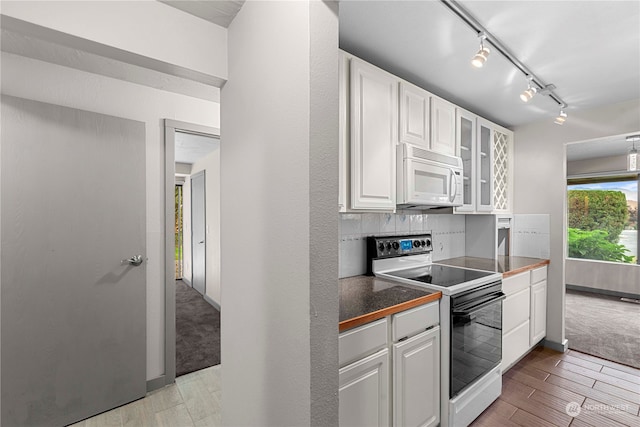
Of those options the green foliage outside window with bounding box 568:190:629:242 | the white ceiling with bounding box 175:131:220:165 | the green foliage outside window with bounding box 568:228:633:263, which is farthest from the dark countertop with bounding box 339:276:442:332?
the green foliage outside window with bounding box 568:190:629:242

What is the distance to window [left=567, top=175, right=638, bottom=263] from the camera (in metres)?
4.83

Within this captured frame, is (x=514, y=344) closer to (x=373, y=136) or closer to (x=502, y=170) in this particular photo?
(x=502, y=170)

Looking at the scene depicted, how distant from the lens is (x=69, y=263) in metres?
1.80

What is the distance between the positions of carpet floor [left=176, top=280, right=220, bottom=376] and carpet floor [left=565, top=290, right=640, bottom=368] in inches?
144

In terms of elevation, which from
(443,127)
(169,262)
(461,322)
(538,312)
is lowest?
(538,312)

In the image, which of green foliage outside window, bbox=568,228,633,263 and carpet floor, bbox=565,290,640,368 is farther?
green foliage outside window, bbox=568,228,633,263

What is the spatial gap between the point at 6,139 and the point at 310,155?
72.5 inches

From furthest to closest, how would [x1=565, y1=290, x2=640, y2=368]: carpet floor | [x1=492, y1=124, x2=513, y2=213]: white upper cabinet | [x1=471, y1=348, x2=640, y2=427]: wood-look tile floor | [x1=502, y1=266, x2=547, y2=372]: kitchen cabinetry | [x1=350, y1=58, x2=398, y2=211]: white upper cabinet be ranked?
[x1=492, y1=124, x2=513, y2=213]: white upper cabinet
[x1=565, y1=290, x2=640, y2=368]: carpet floor
[x1=502, y1=266, x2=547, y2=372]: kitchen cabinetry
[x1=471, y1=348, x2=640, y2=427]: wood-look tile floor
[x1=350, y1=58, x2=398, y2=211]: white upper cabinet

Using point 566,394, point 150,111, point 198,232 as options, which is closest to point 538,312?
point 566,394

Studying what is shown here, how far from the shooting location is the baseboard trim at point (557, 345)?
294 centimetres

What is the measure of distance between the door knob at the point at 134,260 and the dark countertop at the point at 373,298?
1.42m

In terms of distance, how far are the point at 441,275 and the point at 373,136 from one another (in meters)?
1.19

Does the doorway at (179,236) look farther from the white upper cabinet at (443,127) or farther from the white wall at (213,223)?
the white upper cabinet at (443,127)

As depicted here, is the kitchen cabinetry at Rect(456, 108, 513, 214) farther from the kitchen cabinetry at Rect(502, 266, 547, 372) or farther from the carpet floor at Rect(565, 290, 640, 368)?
the carpet floor at Rect(565, 290, 640, 368)
